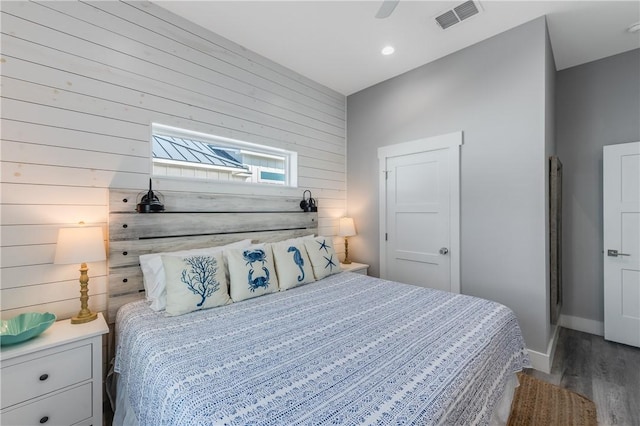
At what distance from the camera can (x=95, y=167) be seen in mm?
1923

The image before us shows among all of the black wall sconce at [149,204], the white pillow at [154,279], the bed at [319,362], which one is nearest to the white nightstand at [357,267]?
the bed at [319,362]

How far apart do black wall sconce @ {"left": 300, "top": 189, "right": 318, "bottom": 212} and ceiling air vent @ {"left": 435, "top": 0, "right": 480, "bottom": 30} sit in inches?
82.8

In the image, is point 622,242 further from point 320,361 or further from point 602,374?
point 320,361

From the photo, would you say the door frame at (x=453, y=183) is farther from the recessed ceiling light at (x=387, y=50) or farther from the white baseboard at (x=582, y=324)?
the white baseboard at (x=582, y=324)

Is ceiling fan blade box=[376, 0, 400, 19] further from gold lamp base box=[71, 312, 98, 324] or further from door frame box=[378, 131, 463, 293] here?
gold lamp base box=[71, 312, 98, 324]

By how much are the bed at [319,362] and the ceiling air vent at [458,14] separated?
7.62ft

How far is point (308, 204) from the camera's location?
3305 mm

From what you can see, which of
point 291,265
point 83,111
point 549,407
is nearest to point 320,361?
point 291,265

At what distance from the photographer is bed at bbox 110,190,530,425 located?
0.93m

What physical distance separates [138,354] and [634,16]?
4402mm

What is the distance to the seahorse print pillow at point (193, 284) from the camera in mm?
1751

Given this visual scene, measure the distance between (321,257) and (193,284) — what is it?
120 cm

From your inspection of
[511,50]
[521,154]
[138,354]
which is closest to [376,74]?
[511,50]

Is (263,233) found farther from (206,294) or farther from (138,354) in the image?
(138,354)
